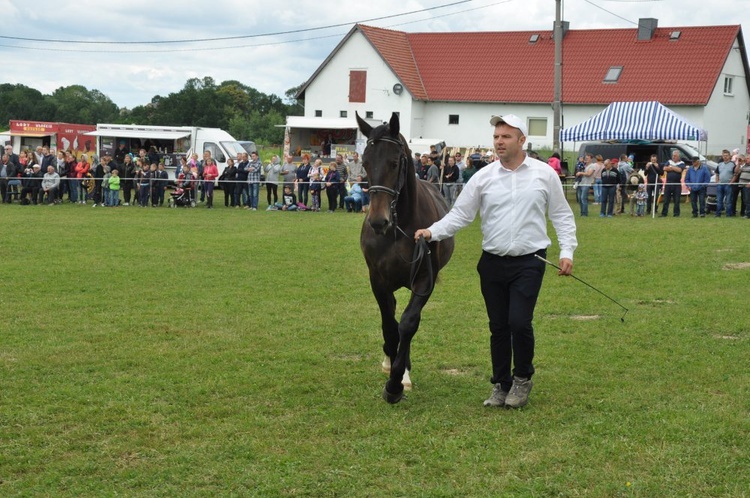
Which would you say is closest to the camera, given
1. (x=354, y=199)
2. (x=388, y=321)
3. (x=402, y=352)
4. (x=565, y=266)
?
(x=565, y=266)

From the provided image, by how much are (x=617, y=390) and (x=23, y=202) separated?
85.5 ft

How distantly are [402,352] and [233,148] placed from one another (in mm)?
31433

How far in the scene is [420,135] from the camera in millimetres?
53188

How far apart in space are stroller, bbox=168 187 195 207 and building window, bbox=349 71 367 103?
25613 mm

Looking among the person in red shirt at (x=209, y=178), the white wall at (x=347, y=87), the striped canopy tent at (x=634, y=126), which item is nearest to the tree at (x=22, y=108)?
the white wall at (x=347, y=87)

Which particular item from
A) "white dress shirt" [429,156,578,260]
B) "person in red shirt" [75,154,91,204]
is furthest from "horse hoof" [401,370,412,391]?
"person in red shirt" [75,154,91,204]

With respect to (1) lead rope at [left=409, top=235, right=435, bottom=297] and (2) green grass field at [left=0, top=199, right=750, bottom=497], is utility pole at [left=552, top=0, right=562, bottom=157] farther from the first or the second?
(1) lead rope at [left=409, top=235, right=435, bottom=297]

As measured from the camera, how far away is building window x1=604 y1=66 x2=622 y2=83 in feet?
159

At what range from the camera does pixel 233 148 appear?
123 ft

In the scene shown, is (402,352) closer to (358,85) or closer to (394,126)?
(394,126)

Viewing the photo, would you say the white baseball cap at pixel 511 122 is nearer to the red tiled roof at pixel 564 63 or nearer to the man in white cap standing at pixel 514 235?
the man in white cap standing at pixel 514 235

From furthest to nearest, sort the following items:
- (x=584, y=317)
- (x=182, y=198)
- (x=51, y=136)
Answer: (x=51, y=136) < (x=182, y=198) < (x=584, y=317)

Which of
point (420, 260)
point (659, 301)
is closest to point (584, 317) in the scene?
point (659, 301)

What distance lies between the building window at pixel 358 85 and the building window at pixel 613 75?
13552mm
